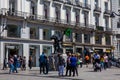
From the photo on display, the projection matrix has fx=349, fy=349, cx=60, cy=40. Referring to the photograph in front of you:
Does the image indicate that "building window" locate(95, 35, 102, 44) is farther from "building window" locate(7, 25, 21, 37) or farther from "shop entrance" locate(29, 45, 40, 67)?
"building window" locate(7, 25, 21, 37)

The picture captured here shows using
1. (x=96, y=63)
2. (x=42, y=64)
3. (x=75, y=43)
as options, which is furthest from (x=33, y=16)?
(x=42, y=64)

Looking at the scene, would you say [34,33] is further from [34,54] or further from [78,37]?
[78,37]

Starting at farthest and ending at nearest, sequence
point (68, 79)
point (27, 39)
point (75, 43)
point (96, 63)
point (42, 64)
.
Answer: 1. point (75, 43)
2. point (27, 39)
3. point (96, 63)
4. point (42, 64)
5. point (68, 79)

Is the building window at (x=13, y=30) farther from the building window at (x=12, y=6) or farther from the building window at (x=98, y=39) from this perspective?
the building window at (x=98, y=39)

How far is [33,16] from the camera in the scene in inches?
1845

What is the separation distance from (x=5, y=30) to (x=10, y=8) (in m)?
3.01

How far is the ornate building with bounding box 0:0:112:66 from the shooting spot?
43656mm

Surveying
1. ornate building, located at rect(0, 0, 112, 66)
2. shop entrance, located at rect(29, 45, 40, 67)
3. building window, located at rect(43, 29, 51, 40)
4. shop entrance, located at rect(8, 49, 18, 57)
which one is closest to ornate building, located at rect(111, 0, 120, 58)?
ornate building, located at rect(0, 0, 112, 66)

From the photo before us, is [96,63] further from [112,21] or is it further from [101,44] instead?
[112,21]

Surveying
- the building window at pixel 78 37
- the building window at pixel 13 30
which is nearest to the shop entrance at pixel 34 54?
the building window at pixel 13 30

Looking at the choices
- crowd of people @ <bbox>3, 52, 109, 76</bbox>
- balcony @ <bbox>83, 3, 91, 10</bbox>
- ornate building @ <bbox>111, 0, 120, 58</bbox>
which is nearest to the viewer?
crowd of people @ <bbox>3, 52, 109, 76</bbox>

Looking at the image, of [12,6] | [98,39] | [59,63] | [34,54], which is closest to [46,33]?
[34,54]

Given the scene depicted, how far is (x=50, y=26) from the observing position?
1981 inches

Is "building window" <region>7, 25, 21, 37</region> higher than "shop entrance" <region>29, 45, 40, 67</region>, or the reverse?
"building window" <region>7, 25, 21, 37</region>
